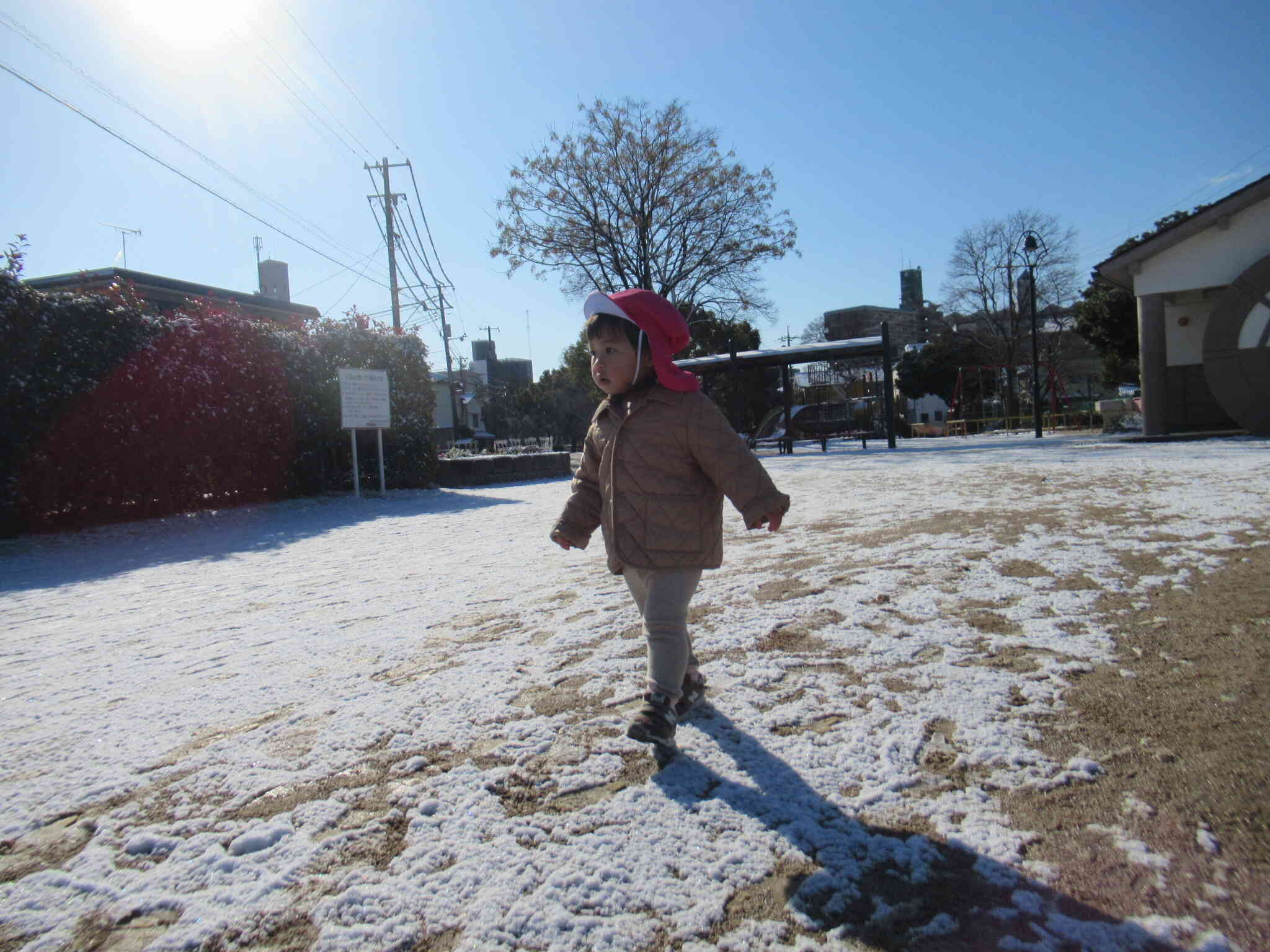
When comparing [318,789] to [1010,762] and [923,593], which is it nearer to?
[1010,762]

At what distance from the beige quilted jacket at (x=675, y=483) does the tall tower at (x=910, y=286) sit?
97.8 m

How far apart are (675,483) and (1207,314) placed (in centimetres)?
1856

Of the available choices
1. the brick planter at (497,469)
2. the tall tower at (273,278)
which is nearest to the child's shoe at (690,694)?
the brick planter at (497,469)

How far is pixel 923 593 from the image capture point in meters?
3.90

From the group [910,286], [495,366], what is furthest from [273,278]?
[910,286]

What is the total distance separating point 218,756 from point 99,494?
777 cm

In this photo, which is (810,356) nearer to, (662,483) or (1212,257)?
(1212,257)

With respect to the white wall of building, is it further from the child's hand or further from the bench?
the child's hand

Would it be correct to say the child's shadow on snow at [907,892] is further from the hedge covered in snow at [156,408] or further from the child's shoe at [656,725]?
the hedge covered in snow at [156,408]

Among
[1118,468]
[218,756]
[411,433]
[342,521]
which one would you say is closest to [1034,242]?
[1118,468]

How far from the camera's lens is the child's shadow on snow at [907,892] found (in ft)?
4.66

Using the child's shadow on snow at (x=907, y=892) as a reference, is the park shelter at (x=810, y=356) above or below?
above

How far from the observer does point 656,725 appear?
86.8 inches

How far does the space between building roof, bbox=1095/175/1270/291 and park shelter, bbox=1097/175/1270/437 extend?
0.01 meters
